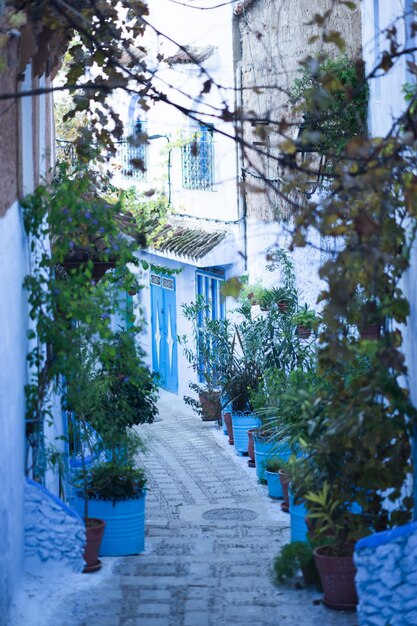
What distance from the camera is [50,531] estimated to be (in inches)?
311

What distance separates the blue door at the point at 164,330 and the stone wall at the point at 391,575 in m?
13.2

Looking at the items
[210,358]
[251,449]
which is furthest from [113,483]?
[210,358]

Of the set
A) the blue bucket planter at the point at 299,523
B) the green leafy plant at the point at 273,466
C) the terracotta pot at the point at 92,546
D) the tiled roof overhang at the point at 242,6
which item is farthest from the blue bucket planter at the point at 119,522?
the tiled roof overhang at the point at 242,6

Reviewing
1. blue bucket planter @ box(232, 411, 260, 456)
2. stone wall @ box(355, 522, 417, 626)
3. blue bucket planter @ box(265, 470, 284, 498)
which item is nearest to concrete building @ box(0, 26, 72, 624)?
stone wall @ box(355, 522, 417, 626)

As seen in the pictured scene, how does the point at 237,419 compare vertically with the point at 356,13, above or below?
below

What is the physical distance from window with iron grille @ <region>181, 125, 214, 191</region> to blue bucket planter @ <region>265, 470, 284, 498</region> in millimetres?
6791

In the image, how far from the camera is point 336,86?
5965 millimetres

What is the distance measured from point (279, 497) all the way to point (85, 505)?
11.2ft

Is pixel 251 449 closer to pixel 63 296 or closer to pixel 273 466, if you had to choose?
pixel 273 466

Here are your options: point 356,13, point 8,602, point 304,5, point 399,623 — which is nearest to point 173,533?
point 8,602

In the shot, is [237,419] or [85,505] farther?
[237,419]

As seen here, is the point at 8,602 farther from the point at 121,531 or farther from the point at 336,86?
the point at 336,86

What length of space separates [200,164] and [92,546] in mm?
10669

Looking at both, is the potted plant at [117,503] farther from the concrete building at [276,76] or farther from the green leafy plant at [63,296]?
the concrete building at [276,76]
